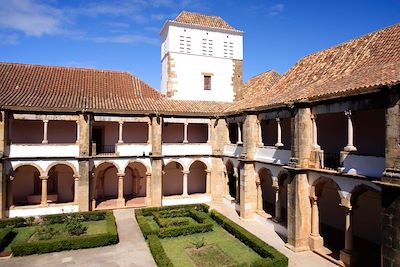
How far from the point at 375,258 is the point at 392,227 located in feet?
15.8

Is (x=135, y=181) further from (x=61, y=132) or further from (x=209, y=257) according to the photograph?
(x=209, y=257)

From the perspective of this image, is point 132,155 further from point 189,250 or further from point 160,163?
point 189,250

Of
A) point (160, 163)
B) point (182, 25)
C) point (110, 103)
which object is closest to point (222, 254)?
point (160, 163)

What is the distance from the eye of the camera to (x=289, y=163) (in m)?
16.3

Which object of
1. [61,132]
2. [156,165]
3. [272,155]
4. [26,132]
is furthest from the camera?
[61,132]

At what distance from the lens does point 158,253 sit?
14422mm

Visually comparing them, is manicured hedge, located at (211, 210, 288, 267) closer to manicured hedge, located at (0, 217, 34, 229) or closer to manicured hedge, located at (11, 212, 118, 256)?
manicured hedge, located at (11, 212, 118, 256)

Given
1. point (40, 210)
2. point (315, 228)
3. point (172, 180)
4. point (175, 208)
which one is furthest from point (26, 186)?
point (315, 228)

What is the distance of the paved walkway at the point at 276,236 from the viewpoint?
1430 centimetres

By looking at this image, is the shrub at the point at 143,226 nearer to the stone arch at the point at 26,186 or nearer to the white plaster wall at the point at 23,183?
the stone arch at the point at 26,186

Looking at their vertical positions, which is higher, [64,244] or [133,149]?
[133,149]

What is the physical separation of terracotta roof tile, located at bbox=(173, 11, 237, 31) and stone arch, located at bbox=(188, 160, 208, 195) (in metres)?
12.4

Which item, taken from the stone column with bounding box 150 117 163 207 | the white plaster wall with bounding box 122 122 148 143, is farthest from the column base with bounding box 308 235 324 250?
the white plaster wall with bounding box 122 122 148 143

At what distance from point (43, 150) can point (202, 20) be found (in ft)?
57.1
